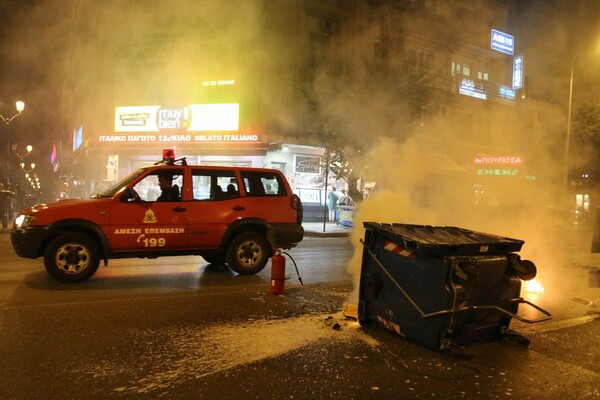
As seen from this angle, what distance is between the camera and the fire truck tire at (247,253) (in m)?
5.85

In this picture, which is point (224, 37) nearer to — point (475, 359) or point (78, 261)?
point (78, 261)

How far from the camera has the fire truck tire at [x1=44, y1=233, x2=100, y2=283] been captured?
5.01 m

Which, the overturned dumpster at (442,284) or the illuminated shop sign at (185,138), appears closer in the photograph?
the overturned dumpster at (442,284)

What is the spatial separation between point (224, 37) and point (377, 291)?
7.51 m

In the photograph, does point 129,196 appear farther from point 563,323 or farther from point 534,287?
point 534,287

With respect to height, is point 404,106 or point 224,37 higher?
point 224,37

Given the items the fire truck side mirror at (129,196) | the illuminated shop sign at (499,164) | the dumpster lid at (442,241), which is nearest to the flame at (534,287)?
the illuminated shop sign at (499,164)

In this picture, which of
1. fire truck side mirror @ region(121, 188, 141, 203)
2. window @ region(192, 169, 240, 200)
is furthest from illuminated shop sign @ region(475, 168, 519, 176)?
fire truck side mirror @ region(121, 188, 141, 203)

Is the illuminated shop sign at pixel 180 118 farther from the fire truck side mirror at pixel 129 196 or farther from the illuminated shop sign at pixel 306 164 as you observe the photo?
the fire truck side mirror at pixel 129 196

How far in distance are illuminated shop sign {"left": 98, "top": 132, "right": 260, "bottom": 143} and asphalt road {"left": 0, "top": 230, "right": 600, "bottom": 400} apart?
35.3 feet

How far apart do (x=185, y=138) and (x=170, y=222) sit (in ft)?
36.7

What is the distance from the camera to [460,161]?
269 inches

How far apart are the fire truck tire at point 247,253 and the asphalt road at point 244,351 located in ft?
→ 2.48

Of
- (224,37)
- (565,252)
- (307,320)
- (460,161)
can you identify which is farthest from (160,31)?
(565,252)
